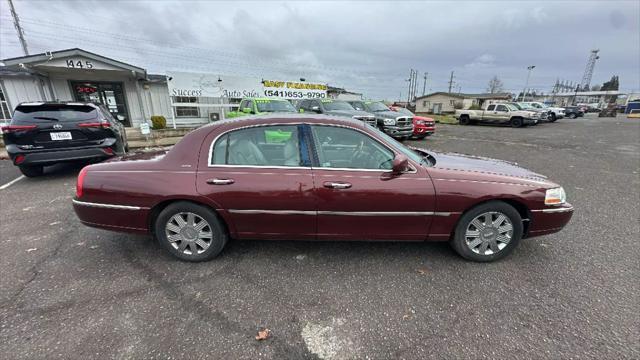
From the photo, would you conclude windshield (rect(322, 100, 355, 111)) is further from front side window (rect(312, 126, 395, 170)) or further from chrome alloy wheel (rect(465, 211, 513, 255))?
chrome alloy wheel (rect(465, 211, 513, 255))

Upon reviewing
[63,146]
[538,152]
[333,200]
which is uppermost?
[63,146]

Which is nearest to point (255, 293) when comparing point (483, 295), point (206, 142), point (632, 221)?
point (206, 142)

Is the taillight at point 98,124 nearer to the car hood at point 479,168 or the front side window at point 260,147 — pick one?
the front side window at point 260,147

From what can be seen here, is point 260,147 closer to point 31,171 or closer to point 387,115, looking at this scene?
point 31,171

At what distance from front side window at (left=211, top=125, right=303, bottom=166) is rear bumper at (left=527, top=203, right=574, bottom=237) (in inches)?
99.7

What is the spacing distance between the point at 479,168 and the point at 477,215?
1.72ft

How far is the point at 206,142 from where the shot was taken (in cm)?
280

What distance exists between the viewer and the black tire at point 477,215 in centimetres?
278

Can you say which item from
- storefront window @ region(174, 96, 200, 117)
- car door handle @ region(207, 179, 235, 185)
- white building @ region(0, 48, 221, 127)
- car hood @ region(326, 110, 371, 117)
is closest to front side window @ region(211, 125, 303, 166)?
car door handle @ region(207, 179, 235, 185)

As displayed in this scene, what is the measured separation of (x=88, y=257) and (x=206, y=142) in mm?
1895

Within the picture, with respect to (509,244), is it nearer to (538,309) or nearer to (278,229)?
(538,309)

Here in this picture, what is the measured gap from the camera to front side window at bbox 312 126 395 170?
2.75 metres

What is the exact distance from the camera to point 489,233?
2.86m

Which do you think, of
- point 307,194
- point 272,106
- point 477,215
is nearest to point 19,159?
point 307,194
